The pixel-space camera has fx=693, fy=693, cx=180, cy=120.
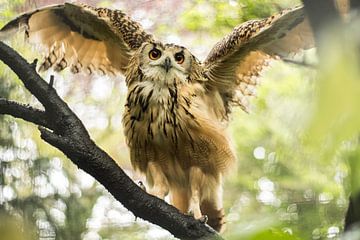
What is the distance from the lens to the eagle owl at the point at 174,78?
1.94m

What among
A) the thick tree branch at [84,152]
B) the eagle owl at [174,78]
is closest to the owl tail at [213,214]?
the eagle owl at [174,78]

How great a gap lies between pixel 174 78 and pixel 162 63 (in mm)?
66

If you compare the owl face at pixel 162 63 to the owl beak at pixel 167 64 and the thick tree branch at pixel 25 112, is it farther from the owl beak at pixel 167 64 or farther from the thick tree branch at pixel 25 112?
the thick tree branch at pixel 25 112

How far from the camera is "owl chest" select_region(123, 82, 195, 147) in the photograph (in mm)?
1924

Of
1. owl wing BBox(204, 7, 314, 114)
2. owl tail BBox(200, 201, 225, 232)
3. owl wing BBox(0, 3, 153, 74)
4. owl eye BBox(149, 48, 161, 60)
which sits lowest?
owl tail BBox(200, 201, 225, 232)

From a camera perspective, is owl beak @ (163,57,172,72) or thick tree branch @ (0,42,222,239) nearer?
thick tree branch @ (0,42,222,239)

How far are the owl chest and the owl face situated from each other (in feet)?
0.12

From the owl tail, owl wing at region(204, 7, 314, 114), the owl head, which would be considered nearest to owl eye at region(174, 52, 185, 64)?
the owl head

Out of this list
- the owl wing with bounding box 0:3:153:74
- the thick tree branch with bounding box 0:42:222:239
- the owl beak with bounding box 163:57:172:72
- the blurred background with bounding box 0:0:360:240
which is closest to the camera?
the thick tree branch with bounding box 0:42:222:239

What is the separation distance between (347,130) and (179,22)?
8.91 ft

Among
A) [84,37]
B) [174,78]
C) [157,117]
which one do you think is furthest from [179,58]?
[84,37]

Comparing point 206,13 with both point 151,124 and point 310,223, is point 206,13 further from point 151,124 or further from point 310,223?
point 310,223

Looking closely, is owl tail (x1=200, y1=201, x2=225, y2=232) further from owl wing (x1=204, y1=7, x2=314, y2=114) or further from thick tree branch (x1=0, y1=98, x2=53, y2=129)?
thick tree branch (x1=0, y1=98, x2=53, y2=129)

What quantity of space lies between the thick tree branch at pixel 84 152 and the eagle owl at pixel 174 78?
0.47 metres
